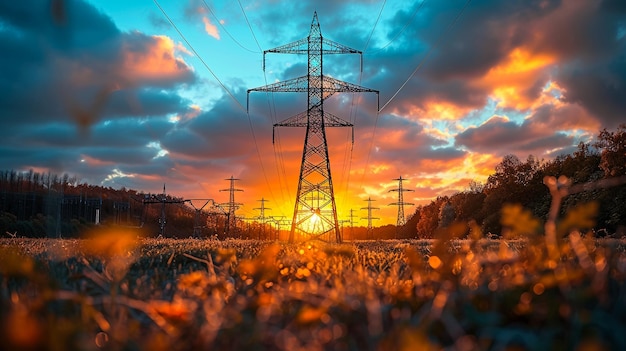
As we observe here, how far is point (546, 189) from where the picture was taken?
205ft

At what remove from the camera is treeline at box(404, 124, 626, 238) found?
134ft

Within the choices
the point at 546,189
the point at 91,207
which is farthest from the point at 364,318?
the point at 91,207

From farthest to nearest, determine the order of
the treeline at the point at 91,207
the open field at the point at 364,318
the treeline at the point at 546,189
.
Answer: the treeline at the point at 91,207 → the treeline at the point at 546,189 → the open field at the point at 364,318

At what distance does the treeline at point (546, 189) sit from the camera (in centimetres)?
4094

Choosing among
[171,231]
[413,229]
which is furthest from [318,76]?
[413,229]

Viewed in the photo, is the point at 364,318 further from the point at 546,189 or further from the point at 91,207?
the point at 91,207

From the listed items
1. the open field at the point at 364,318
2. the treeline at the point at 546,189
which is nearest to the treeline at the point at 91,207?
the treeline at the point at 546,189

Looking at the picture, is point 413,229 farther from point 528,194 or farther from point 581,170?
point 581,170

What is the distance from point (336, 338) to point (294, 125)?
31.4 meters

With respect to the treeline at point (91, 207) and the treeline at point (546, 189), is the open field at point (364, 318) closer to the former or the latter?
the treeline at point (546, 189)

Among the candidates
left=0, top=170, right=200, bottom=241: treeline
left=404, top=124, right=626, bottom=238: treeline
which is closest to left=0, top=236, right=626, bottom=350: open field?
left=404, top=124, right=626, bottom=238: treeline

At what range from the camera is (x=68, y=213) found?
7338 cm

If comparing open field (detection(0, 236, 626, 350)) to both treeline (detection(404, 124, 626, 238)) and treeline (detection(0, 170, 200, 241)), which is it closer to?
treeline (detection(404, 124, 626, 238))

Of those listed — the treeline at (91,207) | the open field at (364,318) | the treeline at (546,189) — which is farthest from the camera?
the treeline at (91,207)
